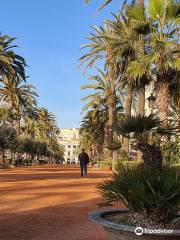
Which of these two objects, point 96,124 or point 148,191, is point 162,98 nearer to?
point 148,191

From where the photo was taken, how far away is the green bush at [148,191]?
17.4 feet

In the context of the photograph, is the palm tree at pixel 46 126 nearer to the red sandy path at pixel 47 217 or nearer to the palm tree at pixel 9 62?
the palm tree at pixel 9 62

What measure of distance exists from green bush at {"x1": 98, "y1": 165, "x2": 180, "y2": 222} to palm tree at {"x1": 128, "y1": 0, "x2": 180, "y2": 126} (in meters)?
12.8

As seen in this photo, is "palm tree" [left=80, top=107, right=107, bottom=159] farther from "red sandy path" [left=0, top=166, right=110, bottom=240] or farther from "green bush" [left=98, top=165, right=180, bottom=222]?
"green bush" [left=98, top=165, right=180, bottom=222]

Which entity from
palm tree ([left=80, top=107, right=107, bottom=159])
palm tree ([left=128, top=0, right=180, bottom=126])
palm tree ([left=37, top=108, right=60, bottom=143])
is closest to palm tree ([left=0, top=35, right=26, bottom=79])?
palm tree ([left=128, top=0, right=180, bottom=126])

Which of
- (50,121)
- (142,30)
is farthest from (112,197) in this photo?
(50,121)

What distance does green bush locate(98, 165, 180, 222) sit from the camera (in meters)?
5.30

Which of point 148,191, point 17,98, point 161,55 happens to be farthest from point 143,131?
point 17,98

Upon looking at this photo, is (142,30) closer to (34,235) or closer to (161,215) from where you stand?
(34,235)

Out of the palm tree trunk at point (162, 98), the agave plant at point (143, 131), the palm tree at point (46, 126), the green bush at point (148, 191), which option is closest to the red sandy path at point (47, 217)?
the agave plant at point (143, 131)

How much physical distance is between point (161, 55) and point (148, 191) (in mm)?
18632

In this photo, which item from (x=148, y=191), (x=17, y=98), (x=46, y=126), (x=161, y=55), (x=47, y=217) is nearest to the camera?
(x=148, y=191)

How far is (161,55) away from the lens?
76.9ft

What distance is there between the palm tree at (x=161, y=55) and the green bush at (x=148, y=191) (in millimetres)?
12835
